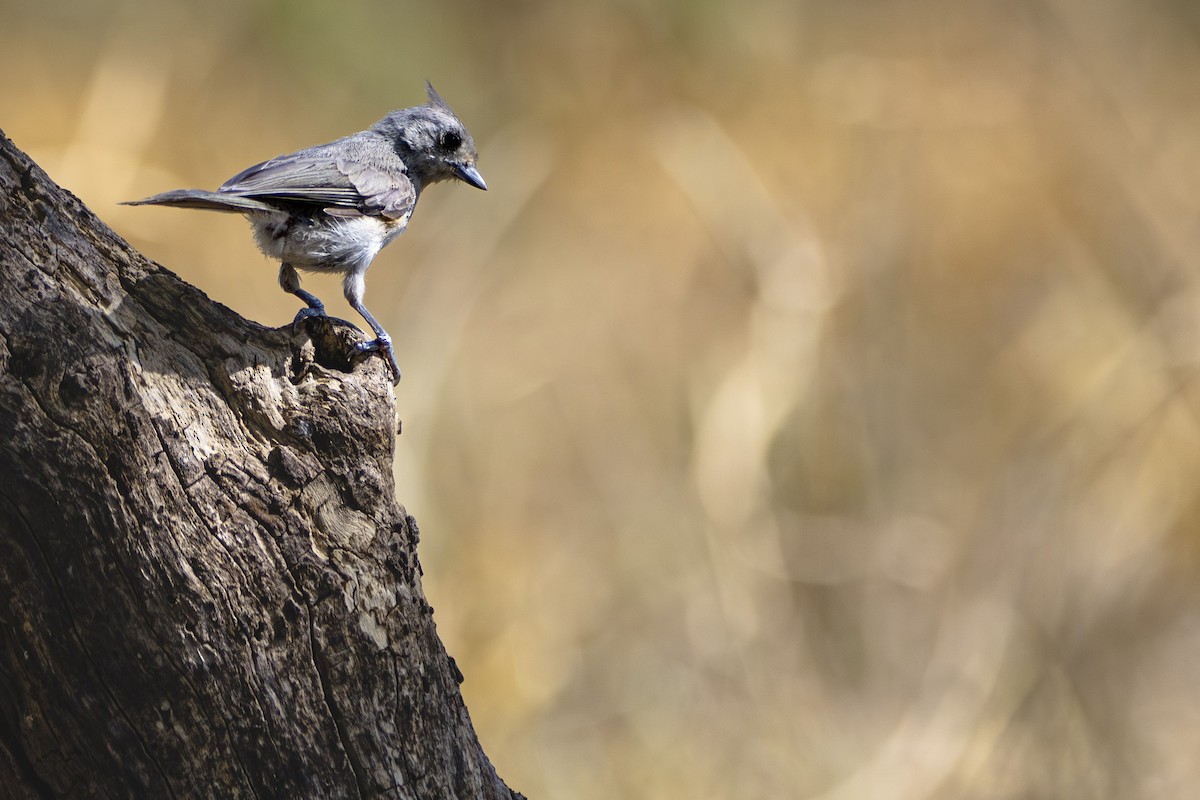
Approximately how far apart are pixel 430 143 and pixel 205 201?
0.91 metres

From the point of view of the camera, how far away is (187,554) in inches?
67.5

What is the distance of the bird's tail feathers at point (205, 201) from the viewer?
2010 millimetres

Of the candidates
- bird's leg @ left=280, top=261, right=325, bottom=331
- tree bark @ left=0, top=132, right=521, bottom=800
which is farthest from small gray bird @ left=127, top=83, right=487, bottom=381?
tree bark @ left=0, top=132, right=521, bottom=800

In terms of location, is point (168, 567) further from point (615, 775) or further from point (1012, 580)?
point (1012, 580)

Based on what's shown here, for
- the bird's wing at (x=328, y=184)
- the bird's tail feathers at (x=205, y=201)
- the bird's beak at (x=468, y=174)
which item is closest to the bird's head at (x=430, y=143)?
the bird's beak at (x=468, y=174)

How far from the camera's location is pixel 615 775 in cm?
556

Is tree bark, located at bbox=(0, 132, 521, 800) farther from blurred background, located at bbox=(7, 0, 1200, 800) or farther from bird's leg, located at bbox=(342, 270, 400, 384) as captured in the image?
blurred background, located at bbox=(7, 0, 1200, 800)

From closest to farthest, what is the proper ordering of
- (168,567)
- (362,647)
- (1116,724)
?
1. (168,567)
2. (362,647)
3. (1116,724)

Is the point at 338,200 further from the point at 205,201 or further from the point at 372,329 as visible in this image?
the point at 205,201

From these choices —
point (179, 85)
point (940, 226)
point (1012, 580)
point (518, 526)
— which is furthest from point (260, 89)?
point (1012, 580)

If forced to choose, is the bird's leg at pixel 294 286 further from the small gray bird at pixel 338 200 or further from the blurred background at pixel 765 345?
the blurred background at pixel 765 345

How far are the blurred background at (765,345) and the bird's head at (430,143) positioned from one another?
2.72 meters

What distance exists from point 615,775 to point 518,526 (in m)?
1.38

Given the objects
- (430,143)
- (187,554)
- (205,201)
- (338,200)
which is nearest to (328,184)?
(338,200)
